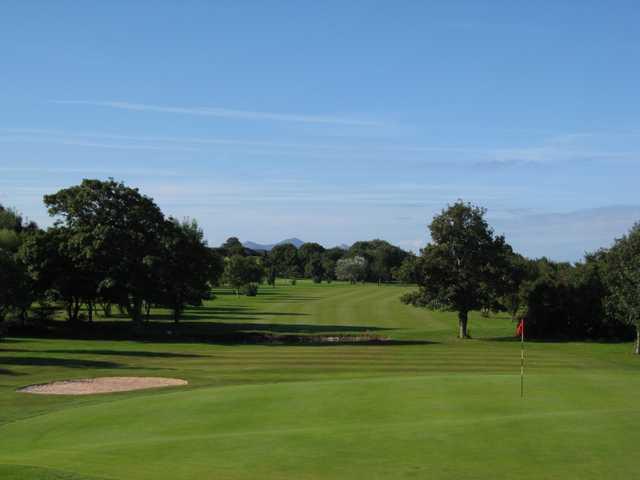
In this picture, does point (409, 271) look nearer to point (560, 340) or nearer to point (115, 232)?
point (560, 340)

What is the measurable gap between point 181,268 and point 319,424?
51468mm

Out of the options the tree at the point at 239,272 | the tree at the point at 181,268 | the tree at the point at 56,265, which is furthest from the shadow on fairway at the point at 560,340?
the tree at the point at 239,272

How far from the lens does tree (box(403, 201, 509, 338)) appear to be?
64.0m

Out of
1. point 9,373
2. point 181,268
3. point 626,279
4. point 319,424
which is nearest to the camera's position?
point 319,424

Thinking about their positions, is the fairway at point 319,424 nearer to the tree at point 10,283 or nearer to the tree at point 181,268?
the tree at point 10,283

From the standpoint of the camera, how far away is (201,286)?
7156cm

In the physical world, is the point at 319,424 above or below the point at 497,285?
→ below

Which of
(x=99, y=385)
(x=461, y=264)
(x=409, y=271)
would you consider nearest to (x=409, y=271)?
(x=409, y=271)

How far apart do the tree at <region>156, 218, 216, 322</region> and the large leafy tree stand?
96 cm

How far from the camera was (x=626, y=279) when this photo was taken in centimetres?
5428

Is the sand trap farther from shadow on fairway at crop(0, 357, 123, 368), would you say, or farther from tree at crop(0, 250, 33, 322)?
tree at crop(0, 250, 33, 322)

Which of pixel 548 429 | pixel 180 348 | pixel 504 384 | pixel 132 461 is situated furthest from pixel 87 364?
pixel 548 429

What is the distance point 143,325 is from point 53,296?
9895 mm

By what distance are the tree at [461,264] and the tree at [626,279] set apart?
31.7 ft
